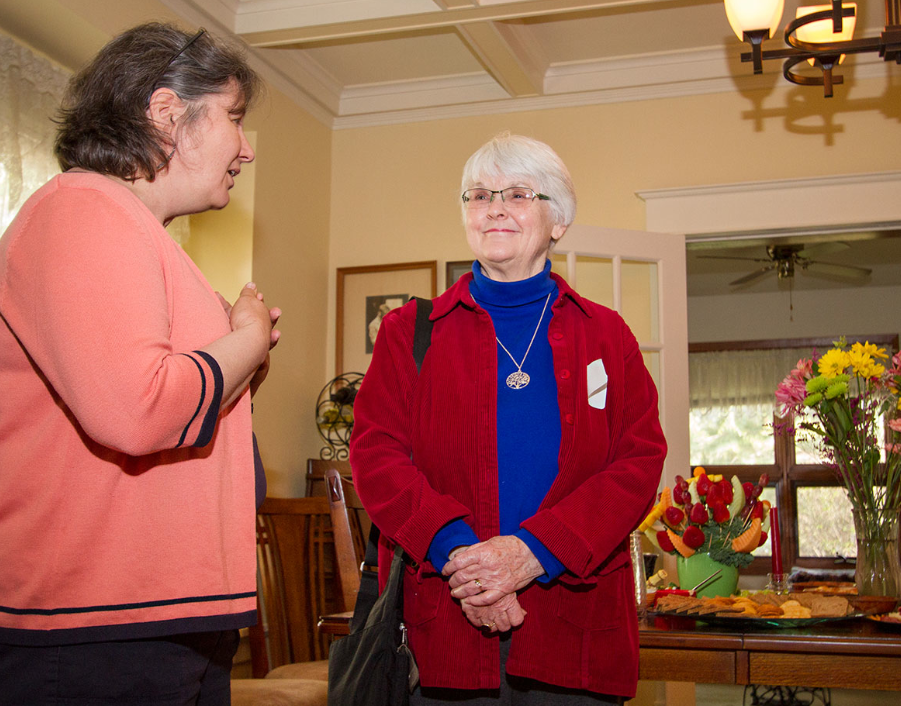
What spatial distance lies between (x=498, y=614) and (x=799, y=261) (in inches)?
263

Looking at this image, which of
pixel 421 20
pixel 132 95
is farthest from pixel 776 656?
pixel 421 20

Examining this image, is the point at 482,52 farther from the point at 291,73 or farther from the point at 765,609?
the point at 765,609

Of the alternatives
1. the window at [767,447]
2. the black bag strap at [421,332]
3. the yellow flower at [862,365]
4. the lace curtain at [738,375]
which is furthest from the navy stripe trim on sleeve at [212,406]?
the lace curtain at [738,375]

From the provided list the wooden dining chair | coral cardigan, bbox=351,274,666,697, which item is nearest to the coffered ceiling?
the wooden dining chair

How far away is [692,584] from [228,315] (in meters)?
1.58

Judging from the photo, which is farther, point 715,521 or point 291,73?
point 291,73

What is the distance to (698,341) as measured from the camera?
32.2 feet

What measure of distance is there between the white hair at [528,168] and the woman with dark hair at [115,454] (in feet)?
2.65

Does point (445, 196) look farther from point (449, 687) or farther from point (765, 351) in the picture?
point (765, 351)

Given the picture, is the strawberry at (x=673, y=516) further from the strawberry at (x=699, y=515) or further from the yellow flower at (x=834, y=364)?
the yellow flower at (x=834, y=364)

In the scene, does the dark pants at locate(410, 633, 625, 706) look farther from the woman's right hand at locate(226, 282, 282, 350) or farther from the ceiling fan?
the ceiling fan

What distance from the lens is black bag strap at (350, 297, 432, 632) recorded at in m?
1.48

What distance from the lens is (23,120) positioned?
11.4 ft

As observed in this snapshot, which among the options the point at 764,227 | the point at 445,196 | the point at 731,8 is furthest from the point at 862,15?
the point at 445,196
